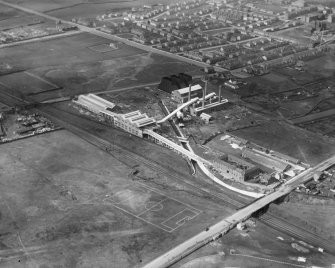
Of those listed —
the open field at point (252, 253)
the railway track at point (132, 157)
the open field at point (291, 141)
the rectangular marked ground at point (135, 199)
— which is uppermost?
the open field at point (291, 141)

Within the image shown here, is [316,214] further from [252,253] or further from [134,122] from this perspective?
[134,122]

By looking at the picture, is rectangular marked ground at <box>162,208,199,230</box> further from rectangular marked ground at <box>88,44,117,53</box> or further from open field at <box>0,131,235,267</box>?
rectangular marked ground at <box>88,44,117,53</box>

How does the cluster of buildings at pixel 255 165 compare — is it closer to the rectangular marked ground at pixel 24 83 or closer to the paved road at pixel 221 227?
the paved road at pixel 221 227

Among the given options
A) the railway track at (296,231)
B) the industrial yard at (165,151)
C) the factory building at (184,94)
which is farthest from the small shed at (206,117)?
the railway track at (296,231)

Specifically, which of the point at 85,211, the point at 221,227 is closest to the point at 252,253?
the point at 221,227

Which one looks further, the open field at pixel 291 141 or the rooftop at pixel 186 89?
the rooftop at pixel 186 89

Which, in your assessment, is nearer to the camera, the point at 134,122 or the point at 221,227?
the point at 221,227

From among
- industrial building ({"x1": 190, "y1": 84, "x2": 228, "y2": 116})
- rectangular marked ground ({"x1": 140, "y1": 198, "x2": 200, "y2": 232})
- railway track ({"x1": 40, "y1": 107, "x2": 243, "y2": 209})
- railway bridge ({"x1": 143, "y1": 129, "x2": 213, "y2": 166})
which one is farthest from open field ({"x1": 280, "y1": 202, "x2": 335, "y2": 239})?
industrial building ({"x1": 190, "y1": 84, "x2": 228, "y2": 116})
